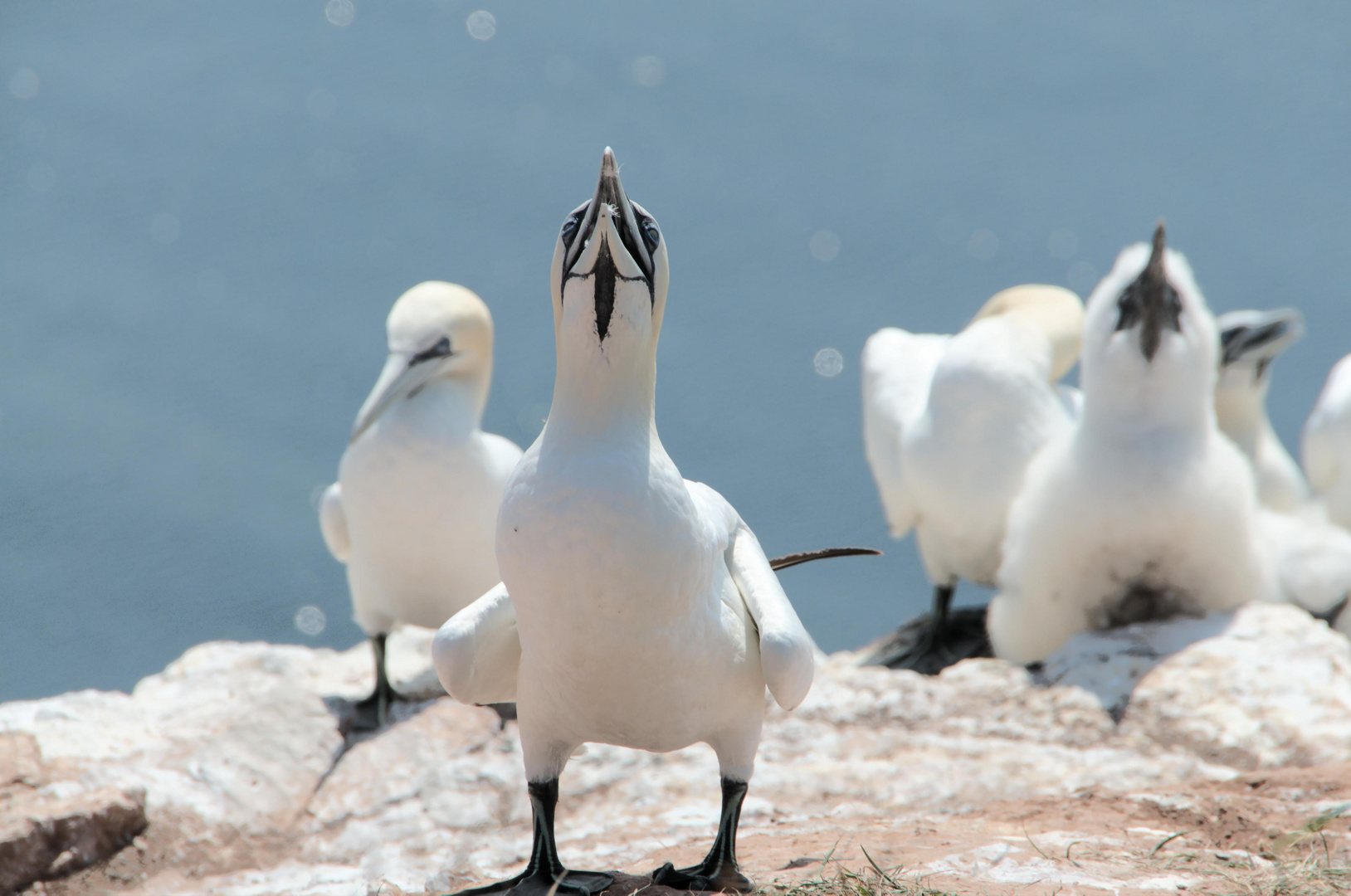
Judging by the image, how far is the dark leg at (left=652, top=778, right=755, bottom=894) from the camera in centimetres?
250

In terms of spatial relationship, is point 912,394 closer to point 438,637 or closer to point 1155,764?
point 1155,764

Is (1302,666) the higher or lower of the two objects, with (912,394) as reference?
lower

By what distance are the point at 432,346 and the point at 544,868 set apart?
2212 millimetres

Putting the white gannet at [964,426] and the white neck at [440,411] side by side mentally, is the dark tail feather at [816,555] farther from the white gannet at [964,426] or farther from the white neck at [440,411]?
the white gannet at [964,426]

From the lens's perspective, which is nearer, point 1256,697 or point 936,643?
point 1256,697

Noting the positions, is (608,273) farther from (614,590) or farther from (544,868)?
(544,868)

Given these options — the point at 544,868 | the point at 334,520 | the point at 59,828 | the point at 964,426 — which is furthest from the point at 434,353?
the point at 544,868

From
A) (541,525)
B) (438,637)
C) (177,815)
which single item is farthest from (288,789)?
(541,525)

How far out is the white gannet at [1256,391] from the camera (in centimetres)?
636

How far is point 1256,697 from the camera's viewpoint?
4027 millimetres

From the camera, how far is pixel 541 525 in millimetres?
2271

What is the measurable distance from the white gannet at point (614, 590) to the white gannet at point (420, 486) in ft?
5.39

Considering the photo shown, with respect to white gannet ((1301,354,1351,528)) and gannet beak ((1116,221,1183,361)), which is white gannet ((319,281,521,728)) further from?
white gannet ((1301,354,1351,528))

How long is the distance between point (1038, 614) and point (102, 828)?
118 inches
